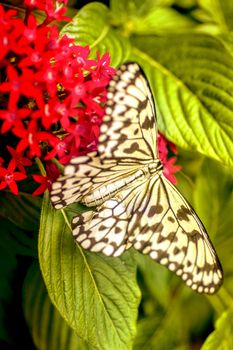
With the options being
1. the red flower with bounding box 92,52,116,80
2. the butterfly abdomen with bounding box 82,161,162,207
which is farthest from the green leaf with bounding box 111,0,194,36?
the butterfly abdomen with bounding box 82,161,162,207

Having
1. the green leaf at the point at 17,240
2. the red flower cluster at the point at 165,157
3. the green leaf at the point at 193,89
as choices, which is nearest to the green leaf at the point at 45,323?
the green leaf at the point at 17,240

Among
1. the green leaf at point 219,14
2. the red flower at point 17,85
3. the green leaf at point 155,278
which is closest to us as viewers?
the red flower at point 17,85

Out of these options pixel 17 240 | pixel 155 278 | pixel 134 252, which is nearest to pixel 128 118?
pixel 134 252

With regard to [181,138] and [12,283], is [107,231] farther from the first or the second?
[12,283]

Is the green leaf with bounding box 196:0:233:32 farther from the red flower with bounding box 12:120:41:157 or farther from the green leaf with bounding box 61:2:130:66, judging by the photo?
the red flower with bounding box 12:120:41:157

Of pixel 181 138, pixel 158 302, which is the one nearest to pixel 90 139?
pixel 181 138

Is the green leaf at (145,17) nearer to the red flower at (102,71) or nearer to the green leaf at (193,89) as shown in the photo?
the green leaf at (193,89)

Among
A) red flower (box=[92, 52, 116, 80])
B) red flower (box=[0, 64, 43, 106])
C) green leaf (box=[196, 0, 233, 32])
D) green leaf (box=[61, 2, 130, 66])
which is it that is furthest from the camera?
green leaf (box=[196, 0, 233, 32])
